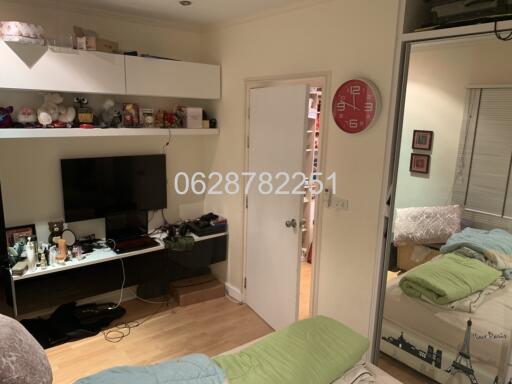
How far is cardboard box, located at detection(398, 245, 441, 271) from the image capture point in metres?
2.14

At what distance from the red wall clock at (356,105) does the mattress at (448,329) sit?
98cm

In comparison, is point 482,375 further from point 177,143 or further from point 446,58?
point 177,143

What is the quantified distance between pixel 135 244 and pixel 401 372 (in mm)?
2213

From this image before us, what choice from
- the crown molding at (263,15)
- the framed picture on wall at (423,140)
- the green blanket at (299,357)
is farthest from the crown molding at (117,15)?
the green blanket at (299,357)

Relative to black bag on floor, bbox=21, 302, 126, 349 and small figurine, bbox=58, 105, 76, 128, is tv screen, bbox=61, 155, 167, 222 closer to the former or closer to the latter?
small figurine, bbox=58, 105, 76, 128

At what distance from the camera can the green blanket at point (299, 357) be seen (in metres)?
1.63

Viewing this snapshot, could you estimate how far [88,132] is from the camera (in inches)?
110

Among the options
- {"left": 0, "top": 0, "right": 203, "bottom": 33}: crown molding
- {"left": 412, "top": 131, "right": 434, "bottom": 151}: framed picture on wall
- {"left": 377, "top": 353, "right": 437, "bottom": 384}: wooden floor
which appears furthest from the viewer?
{"left": 0, "top": 0, "right": 203, "bottom": 33}: crown molding

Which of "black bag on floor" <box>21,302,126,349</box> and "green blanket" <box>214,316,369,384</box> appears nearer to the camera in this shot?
"green blanket" <box>214,316,369,384</box>

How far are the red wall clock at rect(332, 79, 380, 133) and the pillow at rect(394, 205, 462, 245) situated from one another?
22.6 inches

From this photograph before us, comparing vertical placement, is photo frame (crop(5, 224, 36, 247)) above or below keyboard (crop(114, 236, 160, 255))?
above

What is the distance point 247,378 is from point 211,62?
2.81m

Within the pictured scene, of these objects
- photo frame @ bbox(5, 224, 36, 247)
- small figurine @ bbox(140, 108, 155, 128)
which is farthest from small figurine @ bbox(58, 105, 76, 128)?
photo frame @ bbox(5, 224, 36, 247)

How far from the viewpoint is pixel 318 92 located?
409 centimetres
